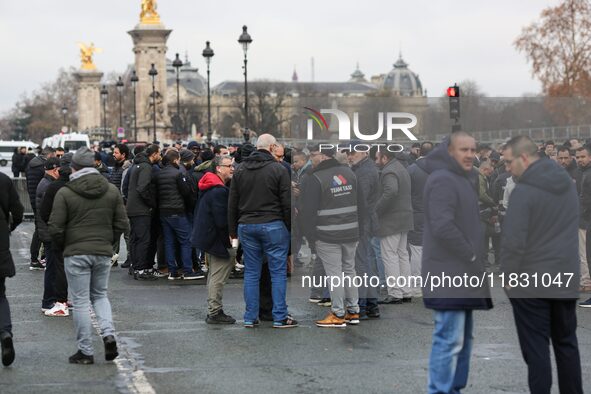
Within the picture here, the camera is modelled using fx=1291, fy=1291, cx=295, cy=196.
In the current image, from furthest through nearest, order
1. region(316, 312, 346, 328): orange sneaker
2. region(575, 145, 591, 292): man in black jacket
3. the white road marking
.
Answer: region(575, 145, 591, 292): man in black jacket < region(316, 312, 346, 328): orange sneaker < the white road marking

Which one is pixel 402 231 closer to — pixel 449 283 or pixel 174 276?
pixel 174 276

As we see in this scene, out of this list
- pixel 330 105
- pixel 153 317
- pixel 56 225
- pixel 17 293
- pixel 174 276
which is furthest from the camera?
pixel 174 276

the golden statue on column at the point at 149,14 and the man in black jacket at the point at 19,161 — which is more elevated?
the golden statue on column at the point at 149,14

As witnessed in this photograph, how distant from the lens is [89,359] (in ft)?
34.2

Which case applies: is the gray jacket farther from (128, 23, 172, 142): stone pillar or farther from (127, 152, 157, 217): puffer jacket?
(128, 23, 172, 142): stone pillar

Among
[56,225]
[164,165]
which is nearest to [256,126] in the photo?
[164,165]

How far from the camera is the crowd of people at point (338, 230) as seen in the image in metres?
8.24

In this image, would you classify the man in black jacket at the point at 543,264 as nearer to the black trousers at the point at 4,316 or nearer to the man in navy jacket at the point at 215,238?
the black trousers at the point at 4,316

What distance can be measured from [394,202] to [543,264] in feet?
18.5

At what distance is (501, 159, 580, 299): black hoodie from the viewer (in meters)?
8.16

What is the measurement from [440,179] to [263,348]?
11.2 ft

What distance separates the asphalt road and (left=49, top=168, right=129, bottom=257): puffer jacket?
3.16ft

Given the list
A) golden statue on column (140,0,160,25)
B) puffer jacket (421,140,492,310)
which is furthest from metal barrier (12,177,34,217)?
golden statue on column (140,0,160,25)

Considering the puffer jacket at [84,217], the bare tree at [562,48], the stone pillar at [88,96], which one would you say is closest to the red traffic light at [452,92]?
the puffer jacket at [84,217]
